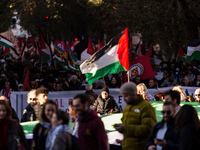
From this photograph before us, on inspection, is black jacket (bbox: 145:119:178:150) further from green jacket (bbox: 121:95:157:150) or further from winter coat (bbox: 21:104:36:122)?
winter coat (bbox: 21:104:36:122)

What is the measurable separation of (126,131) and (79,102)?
2.71 feet

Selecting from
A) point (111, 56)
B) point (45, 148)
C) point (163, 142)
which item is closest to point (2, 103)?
point (45, 148)

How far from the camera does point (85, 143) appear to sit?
5934 millimetres

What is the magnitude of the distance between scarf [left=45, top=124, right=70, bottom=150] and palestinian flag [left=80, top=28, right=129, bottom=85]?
16.0ft

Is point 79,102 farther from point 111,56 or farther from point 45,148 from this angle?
point 111,56

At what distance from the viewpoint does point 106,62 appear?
10750 millimetres

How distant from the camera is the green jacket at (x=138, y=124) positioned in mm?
6270

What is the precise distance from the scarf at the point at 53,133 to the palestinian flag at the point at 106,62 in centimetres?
487

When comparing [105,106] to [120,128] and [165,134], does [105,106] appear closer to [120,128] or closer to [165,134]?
[120,128]

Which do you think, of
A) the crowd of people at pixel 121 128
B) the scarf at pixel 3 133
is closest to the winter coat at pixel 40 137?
the crowd of people at pixel 121 128

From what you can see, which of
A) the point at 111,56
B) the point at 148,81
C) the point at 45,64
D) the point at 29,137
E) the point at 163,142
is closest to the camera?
the point at 163,142

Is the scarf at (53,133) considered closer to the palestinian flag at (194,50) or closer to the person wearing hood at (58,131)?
the person wearing hood at (58,131)

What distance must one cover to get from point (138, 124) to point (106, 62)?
4482 mm

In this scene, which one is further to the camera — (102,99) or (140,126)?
(102,99)
